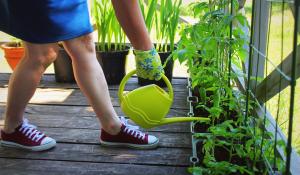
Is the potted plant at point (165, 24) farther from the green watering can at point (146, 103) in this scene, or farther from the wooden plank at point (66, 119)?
the green watering can at point (146, 103)

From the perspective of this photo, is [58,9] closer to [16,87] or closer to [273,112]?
[16,87]

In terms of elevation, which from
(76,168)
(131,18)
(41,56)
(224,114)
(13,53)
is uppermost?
(131,18)

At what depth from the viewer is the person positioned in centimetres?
137

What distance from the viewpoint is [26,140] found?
1646mm

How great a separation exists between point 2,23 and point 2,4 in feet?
0.27

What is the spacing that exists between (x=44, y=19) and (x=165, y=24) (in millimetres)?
1298

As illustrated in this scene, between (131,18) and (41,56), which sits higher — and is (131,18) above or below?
above

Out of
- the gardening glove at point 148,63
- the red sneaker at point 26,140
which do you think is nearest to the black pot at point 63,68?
the red sneaker at point 26,140

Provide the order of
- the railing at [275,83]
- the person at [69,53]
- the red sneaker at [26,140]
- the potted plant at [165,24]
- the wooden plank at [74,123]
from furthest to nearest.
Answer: the potted plant at [165,24]
the wooden plank at [74,123]
the red sneaker at [26,140]
the person at [69,53]
the railing at [275,83]

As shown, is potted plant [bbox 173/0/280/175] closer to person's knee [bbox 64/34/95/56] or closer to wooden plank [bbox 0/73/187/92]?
person's knee [bbox 64/34/95/56]

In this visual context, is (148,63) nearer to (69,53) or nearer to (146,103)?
(146,103)

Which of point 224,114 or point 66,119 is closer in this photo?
point 224,114

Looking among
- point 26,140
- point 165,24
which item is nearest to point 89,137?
point 26,140

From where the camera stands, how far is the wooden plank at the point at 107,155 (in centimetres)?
156
